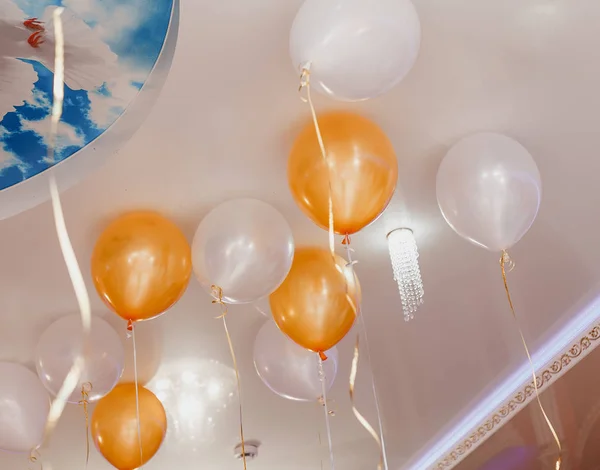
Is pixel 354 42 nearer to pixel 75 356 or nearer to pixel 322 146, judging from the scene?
pixel 322 146

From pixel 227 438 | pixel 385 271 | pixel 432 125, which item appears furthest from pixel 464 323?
pixel 227 438

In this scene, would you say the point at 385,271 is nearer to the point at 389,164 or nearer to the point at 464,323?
the point at 464,323

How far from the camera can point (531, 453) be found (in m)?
3.39

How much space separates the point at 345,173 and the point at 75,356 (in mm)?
1030

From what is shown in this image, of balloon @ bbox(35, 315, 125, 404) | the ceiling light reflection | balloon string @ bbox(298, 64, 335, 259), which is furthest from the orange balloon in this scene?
balloon string @ bbox(298, 64, 335, 259)

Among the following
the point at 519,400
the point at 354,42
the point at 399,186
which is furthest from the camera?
the point at 519,400

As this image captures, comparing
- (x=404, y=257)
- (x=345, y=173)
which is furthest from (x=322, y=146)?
(x=404, y=257)

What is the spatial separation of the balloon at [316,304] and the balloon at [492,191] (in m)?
0.34

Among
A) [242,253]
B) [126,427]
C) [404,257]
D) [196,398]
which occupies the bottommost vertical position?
[126,427]

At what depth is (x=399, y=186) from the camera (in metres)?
2.07

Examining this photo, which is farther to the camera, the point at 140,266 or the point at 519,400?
the point at 519,400

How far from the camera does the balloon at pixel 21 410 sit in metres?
2.17

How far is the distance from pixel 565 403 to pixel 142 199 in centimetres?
211

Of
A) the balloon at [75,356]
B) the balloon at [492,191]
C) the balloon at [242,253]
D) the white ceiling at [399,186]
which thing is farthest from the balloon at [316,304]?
the balloon at [75,356]
